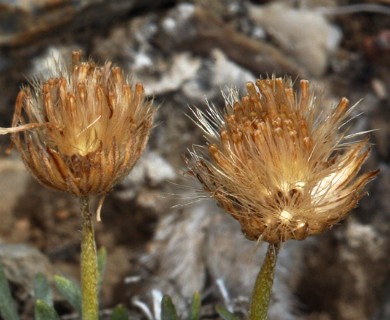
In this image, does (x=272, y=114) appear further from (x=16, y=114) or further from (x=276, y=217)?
(x=16, y=114)

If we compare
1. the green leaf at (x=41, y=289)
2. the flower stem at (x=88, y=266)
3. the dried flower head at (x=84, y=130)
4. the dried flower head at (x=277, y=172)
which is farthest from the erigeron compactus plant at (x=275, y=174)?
the green leaf at (x=41, y=289)

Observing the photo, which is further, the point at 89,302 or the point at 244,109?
the point at 89,302

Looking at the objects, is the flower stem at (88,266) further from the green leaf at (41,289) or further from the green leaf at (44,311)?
the green leaf at (41,289)

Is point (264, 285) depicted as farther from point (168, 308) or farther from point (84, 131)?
point (84, 131)

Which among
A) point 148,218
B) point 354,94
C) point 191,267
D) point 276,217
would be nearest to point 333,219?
point 276,217

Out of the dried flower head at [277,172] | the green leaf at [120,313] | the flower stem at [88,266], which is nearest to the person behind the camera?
the dried flower head at [277,172]

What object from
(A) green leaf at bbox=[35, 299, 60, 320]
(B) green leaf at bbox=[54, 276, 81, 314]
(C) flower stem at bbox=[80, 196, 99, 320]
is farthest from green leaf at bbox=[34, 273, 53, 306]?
(C) flower stem at bbox=[80, 196, 99, 320]
